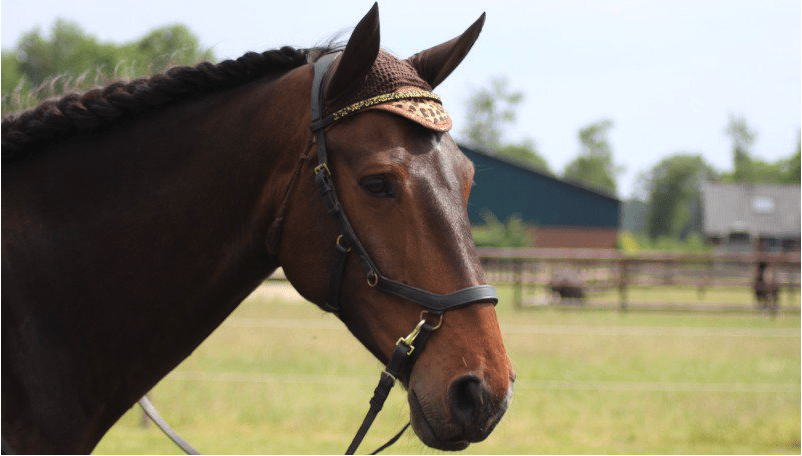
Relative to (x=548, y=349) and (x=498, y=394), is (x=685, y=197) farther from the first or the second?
(x=498, y=394)

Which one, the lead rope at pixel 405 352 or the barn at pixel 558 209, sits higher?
the lead rope at pixel 405 352

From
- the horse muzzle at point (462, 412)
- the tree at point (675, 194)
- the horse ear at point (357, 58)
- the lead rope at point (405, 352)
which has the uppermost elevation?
the horse ear at point (357, 58)

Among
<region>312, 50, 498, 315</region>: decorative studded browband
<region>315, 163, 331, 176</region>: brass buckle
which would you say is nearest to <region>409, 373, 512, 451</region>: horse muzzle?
<region>312, 50, 498, 315</region>: decorative studded browband

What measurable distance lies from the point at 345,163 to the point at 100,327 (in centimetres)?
85

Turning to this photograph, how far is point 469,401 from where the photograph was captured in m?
1.90

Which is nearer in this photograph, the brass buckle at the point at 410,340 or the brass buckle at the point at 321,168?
the brass buckle at the point at 410,340

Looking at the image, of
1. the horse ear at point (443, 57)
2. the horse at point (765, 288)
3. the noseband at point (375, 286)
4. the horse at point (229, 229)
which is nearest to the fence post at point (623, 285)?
the horse at point (765, 288)

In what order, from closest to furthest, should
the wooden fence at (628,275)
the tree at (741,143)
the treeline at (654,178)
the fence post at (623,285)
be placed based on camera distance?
1. the fence post at (623,285)
2. the wooden fence at (628,275)
3. the tree at (741,143)
4. the treeline at (654,178)

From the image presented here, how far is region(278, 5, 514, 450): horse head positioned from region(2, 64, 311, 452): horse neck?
147mm

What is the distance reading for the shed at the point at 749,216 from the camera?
55.3 meters

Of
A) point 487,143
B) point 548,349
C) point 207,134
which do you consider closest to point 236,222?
point 207,134

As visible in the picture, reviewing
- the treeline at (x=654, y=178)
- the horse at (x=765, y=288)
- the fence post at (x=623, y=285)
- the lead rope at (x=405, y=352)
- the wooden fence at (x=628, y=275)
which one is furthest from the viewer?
the treeline at (x=654, y=178)

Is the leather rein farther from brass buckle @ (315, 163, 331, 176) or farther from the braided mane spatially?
the braided mane

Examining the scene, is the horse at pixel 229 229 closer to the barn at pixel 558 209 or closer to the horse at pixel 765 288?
the horse at pixel 765 288
